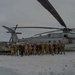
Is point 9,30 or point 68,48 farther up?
point 9,30

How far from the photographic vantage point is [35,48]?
93.8 feet

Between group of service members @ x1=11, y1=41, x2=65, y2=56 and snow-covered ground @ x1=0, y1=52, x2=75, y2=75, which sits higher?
group of service members @ x1=11, y1=41, x2=65, y2=56

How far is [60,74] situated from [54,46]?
19732mm

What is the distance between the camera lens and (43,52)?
1150 inches

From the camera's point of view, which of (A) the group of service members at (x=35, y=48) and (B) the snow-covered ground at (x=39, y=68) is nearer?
(B) the snow-covered ground at (x=39, y=68)

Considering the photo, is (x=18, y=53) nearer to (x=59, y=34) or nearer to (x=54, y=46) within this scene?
(x=54, y=46)

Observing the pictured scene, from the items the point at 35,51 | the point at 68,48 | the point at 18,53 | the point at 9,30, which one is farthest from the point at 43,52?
the point at 9,30

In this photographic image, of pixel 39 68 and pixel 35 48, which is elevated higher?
pixel 35 48

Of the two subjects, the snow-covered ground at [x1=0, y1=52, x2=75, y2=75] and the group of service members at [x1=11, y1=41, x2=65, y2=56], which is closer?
the snow-covered ground at [x1=0, y1=52, x2=75, y2=75]

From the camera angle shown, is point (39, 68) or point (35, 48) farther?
point (35, 48)

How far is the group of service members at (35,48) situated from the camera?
28031 mm

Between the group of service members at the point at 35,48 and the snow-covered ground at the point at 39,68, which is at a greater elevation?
the group of service members at the point at 35,48

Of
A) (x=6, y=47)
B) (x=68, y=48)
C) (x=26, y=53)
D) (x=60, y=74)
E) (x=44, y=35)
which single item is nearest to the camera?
(x=60, y=74)

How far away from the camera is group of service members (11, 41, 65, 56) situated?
28031mm
